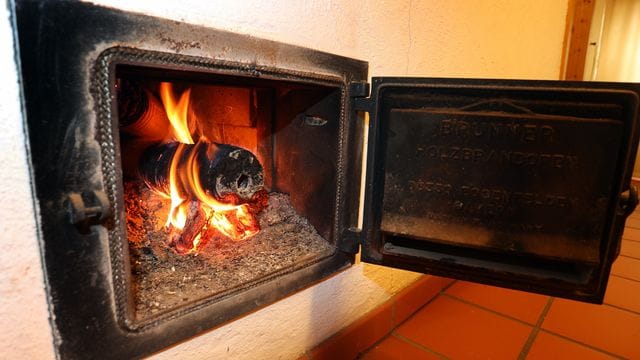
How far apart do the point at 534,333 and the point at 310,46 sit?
1.25m

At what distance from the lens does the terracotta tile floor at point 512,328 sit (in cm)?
116

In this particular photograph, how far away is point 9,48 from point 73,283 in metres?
0.33

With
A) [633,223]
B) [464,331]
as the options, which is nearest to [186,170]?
[464,331]

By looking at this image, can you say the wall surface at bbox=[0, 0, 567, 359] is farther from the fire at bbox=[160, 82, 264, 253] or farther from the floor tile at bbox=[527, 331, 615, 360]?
the floor tile at bbox=[527, 331, 615, 360]

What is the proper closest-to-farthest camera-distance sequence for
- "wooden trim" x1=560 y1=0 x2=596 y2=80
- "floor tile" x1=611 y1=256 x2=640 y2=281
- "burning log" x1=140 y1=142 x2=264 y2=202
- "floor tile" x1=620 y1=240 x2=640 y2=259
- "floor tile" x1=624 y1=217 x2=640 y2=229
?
"burning log" x1=140 y1=142 x2=264 y2=202
"floor tile" x1=611 y1=256 x2=640 y2=281
"floor tile" x1=620 y1=240 x2=640 y2=259
"wooden trim" x1=560 y1=0 x2=596 y2=80
"floor tile" x1=624 y1=217 x2=640 y2=229

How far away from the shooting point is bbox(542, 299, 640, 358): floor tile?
1209 millimetres

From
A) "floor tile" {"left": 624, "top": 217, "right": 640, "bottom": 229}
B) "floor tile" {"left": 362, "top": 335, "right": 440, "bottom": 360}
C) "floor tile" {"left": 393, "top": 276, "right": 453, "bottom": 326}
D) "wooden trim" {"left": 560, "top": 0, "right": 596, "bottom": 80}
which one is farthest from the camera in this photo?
"floor tile" {"left": 624, "top": 217, "right": 640, "bottom": 229}

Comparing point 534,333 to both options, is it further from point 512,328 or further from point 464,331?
point 464,331

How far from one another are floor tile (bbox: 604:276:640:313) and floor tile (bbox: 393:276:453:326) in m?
0.73

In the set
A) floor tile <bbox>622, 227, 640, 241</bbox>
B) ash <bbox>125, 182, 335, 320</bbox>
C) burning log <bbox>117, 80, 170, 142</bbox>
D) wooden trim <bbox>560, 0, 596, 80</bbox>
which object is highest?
wooden trim <bbox>560, 0, 596, 80</bbox>

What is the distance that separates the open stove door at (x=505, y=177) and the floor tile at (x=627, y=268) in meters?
1.39

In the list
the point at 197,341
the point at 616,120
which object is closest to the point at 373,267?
the point at 197,341

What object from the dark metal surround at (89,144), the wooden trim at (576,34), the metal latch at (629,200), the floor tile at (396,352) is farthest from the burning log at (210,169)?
the wooden trim at (576,34)

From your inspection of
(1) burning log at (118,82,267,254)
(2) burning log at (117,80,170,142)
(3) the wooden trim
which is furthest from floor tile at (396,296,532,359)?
(3) the wooden trim
